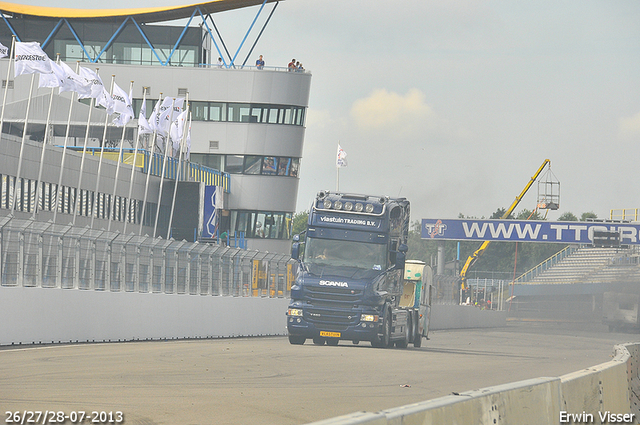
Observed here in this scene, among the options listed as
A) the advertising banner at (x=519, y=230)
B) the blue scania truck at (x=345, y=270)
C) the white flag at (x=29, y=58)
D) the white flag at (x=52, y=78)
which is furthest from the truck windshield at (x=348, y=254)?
the advertising banner at (x=519, y=230)

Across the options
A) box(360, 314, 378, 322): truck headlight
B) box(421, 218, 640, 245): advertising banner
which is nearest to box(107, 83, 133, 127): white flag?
box(360, 314, 378, 322): truck headlight

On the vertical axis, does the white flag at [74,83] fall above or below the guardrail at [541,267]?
above

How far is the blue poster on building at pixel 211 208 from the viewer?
61.7 m

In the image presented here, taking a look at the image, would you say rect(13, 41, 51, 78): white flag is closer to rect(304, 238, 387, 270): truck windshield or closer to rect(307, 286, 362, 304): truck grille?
rect(304, 238, 387, 270): truck windshield

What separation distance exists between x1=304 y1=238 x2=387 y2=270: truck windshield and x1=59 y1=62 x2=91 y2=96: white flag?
18.1m

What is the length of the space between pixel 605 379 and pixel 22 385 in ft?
22.7

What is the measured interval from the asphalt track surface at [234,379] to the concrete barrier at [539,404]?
2561mm

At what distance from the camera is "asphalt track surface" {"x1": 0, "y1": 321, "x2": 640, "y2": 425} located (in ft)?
34.6

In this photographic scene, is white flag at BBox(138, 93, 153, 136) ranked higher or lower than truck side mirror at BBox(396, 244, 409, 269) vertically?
higher

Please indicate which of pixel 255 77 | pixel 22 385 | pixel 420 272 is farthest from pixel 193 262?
pixel 255 77

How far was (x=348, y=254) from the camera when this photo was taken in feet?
81.3

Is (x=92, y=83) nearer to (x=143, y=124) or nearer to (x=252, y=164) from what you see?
(x=143, y=124)

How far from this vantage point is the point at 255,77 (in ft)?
222

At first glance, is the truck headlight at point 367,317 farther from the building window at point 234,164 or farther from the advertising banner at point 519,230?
the advertising banner at point 519,230
